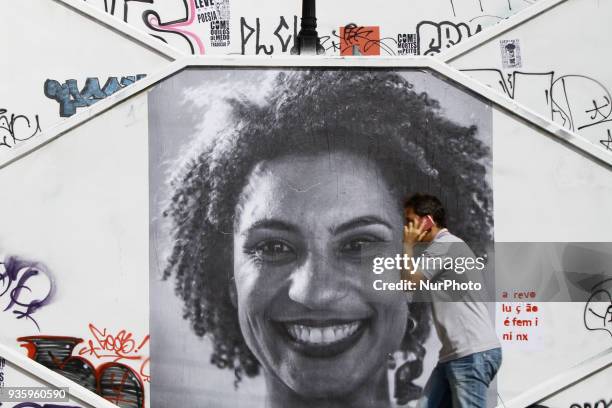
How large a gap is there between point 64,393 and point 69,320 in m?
0.64

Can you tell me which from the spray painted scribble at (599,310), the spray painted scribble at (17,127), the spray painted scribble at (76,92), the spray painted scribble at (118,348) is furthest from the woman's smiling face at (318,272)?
the spray painted scribble at (17,127)

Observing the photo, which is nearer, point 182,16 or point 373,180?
point 373,180

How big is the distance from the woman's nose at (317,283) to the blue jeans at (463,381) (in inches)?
45.1

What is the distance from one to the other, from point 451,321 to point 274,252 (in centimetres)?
171

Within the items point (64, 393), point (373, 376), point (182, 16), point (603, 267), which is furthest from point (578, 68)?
point (64, 393)

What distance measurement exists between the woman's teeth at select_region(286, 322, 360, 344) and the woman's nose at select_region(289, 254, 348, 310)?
208 millimetres

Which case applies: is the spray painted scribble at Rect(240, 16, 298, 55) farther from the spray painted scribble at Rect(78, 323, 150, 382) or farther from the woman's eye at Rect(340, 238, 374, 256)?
the spray painted scribble at Rect(78, 323, 150, 382)

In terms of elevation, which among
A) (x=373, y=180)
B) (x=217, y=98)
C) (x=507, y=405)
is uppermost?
(x=217, y=98)

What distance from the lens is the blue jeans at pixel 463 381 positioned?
913 cm

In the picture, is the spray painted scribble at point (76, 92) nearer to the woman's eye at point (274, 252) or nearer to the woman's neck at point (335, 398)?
the woman's eye at point (274, 252)

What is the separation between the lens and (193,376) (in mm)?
9180

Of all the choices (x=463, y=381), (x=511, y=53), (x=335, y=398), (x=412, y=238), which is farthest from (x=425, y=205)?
(x=511, y=53)

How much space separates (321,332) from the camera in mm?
9211

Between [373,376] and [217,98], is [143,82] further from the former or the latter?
[373,376]
